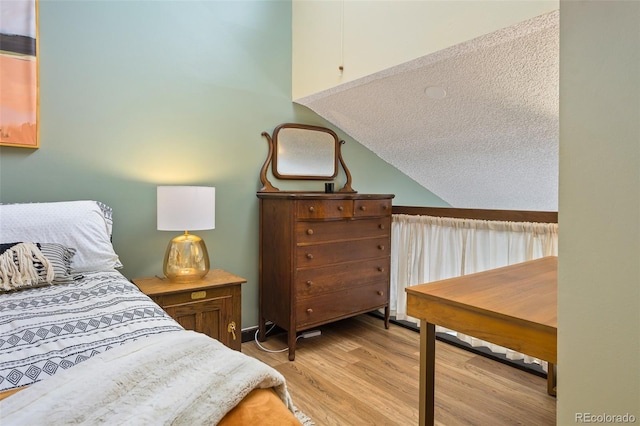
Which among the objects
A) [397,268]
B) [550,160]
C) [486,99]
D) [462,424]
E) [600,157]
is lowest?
[462,424]

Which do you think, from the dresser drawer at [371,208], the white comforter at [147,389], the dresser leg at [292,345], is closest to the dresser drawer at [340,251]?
the dresser drawer at [371,208]

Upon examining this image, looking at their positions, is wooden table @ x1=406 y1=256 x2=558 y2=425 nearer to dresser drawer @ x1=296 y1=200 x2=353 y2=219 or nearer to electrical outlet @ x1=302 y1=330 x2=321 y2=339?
dresser drawer @ x1=296 y1=200 x2=353 y2=219

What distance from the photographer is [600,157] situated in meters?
0.61

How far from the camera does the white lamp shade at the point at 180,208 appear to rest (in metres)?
2.09

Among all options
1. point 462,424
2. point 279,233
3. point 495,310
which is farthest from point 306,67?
point 462,424

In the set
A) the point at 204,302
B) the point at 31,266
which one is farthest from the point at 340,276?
the point at 31,266

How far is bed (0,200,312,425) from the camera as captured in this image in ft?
2.15

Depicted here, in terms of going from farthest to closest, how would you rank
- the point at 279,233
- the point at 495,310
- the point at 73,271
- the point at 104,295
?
1. the point at 279,233
2. the point at 73,271
3. the point at 104,295
4. the point at 495,310

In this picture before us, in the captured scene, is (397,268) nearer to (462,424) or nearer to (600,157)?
(462,424)

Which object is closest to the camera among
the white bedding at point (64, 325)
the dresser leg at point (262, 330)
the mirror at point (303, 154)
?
the white bedding at point (64, 325)

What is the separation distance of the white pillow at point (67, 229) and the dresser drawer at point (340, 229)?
1.12 metres

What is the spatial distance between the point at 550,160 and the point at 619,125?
2.53m

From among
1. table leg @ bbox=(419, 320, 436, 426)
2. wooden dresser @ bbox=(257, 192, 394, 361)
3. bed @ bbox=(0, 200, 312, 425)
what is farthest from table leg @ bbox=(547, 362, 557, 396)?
bed @ bbox=(0, 200, 312, 425)

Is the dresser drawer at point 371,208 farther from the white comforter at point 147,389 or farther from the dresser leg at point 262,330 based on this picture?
the white comforter at point 147,389
